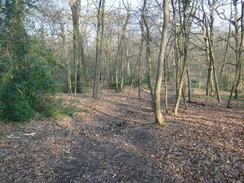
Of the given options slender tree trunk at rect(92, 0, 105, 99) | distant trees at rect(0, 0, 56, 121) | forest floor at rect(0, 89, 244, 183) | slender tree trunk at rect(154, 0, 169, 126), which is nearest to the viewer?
forest floor at rect(0, 89, 244, 183)

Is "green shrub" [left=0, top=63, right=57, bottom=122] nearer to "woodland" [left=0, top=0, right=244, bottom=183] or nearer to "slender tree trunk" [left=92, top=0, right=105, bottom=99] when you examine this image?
"woodland" [left=0, top=0, right=244, bottom=183]

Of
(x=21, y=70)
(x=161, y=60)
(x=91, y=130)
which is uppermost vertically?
(x=161, y=60)

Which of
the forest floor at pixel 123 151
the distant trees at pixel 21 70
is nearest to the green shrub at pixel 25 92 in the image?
the distant trees at pixel 21 70

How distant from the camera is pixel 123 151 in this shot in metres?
6.39

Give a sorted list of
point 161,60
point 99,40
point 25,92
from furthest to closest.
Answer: point 99,40
point 25,92
point 161,60

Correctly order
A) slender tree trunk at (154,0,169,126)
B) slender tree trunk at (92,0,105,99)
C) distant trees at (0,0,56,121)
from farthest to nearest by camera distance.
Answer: slender tree trunk at (92,0,105,99), distant trees at (0,0,56,121), slender tree trunk at (154,0,169,126)

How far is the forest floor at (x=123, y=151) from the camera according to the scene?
4.64 m

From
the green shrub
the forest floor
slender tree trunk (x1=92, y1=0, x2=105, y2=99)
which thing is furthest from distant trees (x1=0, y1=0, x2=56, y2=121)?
slender tree trunk (x1=92, y1=0, x2=105, y2=99)

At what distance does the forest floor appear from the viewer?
4.64 meters

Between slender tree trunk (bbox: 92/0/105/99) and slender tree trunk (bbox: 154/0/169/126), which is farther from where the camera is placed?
slender tree trunk (bbox: 92/0/105/99)

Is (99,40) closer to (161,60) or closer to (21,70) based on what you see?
(21,70)

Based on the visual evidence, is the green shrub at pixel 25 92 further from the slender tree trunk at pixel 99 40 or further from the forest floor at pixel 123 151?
the slender tree trunk at pixel 99 40

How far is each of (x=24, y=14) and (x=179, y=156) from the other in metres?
10.1

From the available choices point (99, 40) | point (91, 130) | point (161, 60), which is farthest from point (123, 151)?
point (99, 40)
